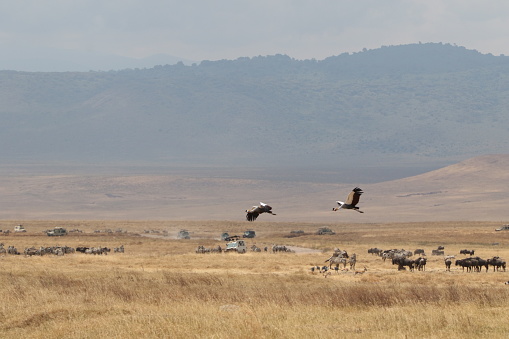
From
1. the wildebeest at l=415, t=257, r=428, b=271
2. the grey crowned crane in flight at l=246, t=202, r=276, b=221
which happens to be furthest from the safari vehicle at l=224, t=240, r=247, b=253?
the grey crowned crane in flight at l=246, t=202, r=276, b=221

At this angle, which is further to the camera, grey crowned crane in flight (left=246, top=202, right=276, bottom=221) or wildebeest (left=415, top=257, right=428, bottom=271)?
wildebeest (left=415, top=257, right=428, bottom=271)

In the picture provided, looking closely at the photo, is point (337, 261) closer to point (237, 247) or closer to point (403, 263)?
point (403, 263)

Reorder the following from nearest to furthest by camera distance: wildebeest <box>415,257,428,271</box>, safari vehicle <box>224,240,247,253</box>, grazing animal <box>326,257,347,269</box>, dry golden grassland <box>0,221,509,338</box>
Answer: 1. dry golden grassland <box>0,221,509,338</box>
2. wildebeest <box>415,257,428,271</box>
3. grazing animal <box>326,257,347,269</box>
4. safari vehicle <box>224,240,247,253</box>

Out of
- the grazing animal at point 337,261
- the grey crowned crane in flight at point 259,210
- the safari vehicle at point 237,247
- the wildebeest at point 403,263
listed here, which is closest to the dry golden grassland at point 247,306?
the wildebeest at point 403,263

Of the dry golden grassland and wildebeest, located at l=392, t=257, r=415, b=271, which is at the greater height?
the dry golden grassland

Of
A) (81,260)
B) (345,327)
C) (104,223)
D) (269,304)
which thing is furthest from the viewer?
(104,223)

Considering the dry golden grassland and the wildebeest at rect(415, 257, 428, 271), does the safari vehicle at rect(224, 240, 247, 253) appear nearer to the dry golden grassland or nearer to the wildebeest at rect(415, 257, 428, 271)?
the dry golden grassland

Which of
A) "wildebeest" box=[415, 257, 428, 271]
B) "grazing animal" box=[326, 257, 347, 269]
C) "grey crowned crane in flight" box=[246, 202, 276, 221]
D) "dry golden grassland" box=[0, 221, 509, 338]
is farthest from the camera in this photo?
"grazing animal" box=[326, 257, 347, 269]

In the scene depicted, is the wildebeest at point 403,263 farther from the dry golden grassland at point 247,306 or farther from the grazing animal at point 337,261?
the grazing animal at point 337,261

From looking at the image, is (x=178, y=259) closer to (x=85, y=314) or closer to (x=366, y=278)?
(x=366, y=278)

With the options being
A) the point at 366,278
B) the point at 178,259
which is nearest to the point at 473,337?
the point at 366,278

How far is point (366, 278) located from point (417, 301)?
1432cm

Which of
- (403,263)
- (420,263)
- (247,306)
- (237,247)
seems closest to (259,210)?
(247,306)

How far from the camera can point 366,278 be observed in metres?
40.6
